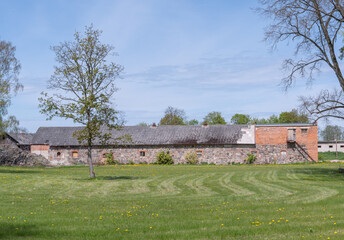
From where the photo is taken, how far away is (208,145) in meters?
47.5

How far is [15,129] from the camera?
127ft

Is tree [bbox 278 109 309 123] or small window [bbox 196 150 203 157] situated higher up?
tree [bbox 278 109 309 123]

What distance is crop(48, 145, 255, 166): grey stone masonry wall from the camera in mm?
46844

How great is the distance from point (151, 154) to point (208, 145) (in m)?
7.11

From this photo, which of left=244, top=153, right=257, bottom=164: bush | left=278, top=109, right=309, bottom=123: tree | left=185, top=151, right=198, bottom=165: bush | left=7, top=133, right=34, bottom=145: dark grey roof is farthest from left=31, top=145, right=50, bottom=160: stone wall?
left=278, top=109, right=309, bottom=123: tree

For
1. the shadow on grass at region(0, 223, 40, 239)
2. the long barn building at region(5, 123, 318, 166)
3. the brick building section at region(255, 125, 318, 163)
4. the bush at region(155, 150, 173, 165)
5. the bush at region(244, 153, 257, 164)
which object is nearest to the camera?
the shadow on grass at region(0, 223, 40, 239)

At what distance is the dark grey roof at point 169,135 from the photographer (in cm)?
4794

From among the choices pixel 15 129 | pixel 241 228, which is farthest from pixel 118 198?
pixel 15 129

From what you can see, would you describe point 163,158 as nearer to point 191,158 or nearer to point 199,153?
point 191,158

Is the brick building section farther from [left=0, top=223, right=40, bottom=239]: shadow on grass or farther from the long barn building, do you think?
[left=0, top=223, right=40, bottom=239]: shadow on grass

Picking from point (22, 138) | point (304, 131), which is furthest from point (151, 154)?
point (22, 138)

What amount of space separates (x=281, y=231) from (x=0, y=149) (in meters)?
41.9

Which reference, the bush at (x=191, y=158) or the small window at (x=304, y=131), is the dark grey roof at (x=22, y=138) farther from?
the small window at (x=304, y=131)

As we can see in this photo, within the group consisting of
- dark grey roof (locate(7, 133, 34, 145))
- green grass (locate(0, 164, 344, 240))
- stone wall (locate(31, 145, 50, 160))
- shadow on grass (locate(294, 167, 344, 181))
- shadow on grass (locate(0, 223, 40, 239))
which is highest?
dark grey roof (locate(7, 133, 34, 145))
